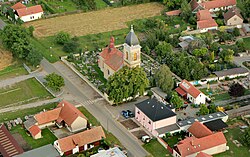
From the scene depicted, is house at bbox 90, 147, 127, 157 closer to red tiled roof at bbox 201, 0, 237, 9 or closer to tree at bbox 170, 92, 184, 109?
tree at bbox 170, 92, 184, 109

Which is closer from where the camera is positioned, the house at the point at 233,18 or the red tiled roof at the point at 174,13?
the house at the point at 233,18

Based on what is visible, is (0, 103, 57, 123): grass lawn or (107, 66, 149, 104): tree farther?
(107, 66, 149, 104): tree

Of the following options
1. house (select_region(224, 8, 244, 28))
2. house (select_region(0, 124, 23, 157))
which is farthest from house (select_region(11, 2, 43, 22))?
house (select_region(0, 124, 23, 157))

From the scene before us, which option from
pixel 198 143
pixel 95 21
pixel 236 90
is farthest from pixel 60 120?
pixel 95 21

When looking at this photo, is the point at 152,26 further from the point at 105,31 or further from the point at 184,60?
the point at 184,60

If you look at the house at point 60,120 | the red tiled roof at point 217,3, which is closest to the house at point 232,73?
the house at point 60,120

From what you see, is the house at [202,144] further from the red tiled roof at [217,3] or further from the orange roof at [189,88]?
the red tiled roof at [217,3]
